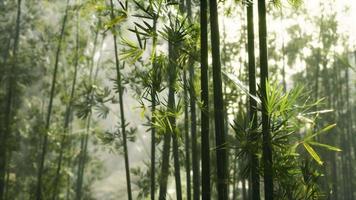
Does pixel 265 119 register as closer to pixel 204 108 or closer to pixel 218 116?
pixel 218 116

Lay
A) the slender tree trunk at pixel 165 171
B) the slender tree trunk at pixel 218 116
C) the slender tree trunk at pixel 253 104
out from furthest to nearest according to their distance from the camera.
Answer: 1. the slender tree trunk at pixel 165 171
2. the slender tree trunk at pixel 253 104
3. the slender tree trunk at pixel 218 116

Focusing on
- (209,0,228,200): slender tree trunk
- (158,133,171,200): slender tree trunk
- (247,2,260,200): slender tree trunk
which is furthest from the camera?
(158,133,171,200): slender tree trunk

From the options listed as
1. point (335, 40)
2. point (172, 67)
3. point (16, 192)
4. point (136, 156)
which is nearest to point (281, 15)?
point (335, 40)

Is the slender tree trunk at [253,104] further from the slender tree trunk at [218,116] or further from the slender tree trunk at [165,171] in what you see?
the slender tree trunk at [165,171]

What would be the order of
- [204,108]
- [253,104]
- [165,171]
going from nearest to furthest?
1. [204,108]
2. [253,104]
3. [165,171]

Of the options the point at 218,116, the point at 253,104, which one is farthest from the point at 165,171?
the point at 218,116

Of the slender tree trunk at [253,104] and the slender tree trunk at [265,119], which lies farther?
the slender tree trunk at [253,104]

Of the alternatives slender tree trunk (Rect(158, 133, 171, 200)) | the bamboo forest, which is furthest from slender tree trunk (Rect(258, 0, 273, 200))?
slender tree trunk (Rect(158, 133, 171, 200))

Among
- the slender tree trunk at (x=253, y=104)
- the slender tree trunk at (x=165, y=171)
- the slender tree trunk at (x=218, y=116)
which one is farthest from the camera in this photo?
the slender tree trunk at (x=165, y=171)

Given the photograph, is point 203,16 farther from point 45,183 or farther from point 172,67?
point 45,183

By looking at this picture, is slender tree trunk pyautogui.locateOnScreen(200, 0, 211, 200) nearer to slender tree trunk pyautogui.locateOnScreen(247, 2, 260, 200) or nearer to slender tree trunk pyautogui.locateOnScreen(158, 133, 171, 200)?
slender tree trunk pyautogui.locateOnScreen(247, 2, 260, 200)

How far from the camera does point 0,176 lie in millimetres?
9797

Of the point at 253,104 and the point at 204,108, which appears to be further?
the point at 253,104

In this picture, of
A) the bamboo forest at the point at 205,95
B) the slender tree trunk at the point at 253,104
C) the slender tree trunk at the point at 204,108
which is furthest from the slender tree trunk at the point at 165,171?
the slender tree trunk at the point at 204,108
